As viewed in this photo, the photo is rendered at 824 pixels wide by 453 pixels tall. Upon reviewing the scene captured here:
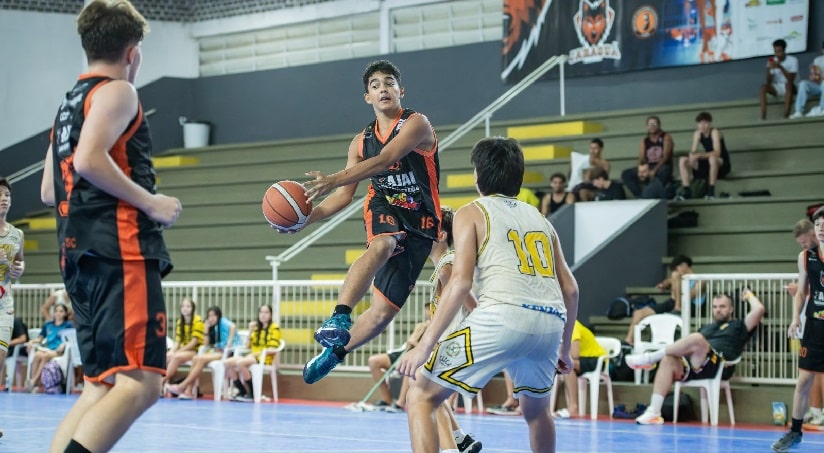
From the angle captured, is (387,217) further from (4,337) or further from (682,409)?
(682,409)

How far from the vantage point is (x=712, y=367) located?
37.1 ft

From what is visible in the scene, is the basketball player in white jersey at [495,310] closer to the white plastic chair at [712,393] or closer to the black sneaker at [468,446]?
the black sneaker at [468,446]

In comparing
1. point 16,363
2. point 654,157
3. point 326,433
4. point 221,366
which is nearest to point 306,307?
point 221,366

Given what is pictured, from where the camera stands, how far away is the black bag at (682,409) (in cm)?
1166

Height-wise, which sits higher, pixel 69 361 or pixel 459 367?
pixel 459 367

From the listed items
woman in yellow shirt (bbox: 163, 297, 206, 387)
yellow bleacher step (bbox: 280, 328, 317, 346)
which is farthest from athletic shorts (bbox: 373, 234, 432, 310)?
woman in yellow shirt (bbox: 163, 297, 206, 387)

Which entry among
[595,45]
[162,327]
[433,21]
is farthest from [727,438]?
[433,21]

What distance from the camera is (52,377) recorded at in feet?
Result: 49.3

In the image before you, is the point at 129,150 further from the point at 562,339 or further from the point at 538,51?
the point at 538,51

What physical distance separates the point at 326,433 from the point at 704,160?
6.91 m

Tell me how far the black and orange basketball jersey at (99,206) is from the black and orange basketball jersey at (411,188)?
7.93 ft

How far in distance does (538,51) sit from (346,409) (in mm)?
7725

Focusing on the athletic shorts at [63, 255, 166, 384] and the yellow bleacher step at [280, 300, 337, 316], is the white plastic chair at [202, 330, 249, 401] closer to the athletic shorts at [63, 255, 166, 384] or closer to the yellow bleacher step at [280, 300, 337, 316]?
the yellow bleacher step at [280, 300, 337, 316]

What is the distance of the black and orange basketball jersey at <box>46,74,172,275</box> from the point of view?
427cm
